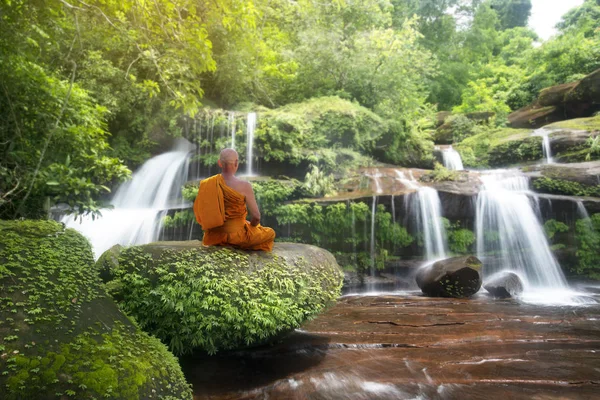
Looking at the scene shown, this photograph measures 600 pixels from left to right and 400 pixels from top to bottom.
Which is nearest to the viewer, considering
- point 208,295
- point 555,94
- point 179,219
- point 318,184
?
point 208,295

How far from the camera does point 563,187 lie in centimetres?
1134

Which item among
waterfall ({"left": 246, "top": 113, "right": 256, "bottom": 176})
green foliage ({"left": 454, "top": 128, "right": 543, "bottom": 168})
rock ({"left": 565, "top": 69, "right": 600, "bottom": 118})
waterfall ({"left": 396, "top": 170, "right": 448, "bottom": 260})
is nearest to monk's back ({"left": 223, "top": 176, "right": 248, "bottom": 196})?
waterfall ({"left": 396, "top": 170, "right": 448, "bottom": 260})

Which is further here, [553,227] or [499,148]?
[499,148]

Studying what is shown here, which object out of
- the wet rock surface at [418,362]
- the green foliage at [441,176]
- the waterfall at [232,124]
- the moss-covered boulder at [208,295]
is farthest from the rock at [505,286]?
the waterfall at [232,124]

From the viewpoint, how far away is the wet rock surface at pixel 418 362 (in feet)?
11.2

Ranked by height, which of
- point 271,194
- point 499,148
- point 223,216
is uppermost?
point 499,148

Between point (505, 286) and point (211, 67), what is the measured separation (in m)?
7.70

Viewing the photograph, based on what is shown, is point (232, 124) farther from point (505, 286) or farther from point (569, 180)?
point (569, 180)

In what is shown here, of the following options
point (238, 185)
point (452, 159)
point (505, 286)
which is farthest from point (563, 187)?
point (238, 185)

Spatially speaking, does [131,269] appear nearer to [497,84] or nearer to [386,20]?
[386,20]

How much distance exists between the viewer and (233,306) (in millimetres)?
3600

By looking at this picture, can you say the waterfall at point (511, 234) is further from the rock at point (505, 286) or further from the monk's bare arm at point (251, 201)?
the monk's bare arm at point (251, 201)

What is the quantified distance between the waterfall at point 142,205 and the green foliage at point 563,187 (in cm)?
1126

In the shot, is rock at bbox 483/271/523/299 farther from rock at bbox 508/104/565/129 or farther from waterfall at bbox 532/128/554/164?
rock at bbox 508/104/565/129
